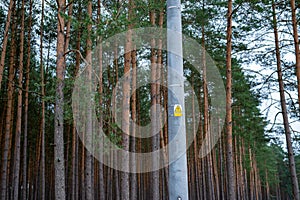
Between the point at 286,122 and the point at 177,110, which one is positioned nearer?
the point at 177,110

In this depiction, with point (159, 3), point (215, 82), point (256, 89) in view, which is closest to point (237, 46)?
point (256, 89)

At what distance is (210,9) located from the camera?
433 inches

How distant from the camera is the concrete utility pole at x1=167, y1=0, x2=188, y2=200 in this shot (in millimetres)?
2148

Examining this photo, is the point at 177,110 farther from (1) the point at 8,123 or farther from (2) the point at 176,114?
(1) the point at 8,123

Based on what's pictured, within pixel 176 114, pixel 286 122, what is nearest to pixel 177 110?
pixel 176 114

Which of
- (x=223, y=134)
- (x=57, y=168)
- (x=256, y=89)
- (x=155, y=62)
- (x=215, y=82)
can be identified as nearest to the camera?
(x=57, y=168)

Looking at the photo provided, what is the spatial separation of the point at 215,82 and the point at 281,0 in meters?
7.32

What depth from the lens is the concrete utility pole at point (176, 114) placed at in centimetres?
215

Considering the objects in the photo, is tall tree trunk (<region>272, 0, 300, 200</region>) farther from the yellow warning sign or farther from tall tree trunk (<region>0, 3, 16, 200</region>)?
tall tree trunk (<region>0, 3, 16, 200</region>)

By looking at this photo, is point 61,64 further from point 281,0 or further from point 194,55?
point 194,55

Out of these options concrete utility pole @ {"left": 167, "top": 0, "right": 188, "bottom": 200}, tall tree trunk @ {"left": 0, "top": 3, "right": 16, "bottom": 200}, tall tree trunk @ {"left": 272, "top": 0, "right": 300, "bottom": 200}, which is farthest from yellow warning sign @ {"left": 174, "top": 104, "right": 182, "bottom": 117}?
tall tree trunk @ {"left": 0, "top": 3, "right": 16, "bottom": 200}

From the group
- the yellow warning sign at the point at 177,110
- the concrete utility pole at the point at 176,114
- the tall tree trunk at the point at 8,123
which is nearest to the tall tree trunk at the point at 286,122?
the concrete utility pole at the point at 176,114

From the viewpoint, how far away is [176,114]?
2252 mm

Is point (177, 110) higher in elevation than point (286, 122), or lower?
lower
